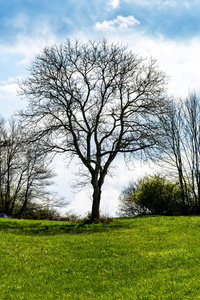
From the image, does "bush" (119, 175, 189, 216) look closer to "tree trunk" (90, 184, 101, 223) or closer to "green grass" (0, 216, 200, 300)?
"tree trunk" (90, 184, 101, 223)

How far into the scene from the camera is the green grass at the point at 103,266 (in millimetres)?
7633

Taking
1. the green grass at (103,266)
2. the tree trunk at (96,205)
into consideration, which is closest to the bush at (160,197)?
the tree trunk at (96,205)

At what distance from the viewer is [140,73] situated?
24141 mm

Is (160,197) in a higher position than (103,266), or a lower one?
higher

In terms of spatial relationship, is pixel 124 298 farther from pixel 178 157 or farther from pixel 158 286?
pixel 178 157

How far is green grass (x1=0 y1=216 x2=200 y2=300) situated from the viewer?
7.63 meters

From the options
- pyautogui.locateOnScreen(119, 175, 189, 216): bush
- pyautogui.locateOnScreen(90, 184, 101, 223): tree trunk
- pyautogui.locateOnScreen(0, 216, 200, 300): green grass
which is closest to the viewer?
pyautogui.locateOnScreen(0, 216, 200, 300): green grass

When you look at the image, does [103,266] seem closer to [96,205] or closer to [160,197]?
[96,205]

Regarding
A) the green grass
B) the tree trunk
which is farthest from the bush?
the green grass

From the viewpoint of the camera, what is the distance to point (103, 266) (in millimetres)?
10016

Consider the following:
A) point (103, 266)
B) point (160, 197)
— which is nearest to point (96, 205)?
point (160, 197)

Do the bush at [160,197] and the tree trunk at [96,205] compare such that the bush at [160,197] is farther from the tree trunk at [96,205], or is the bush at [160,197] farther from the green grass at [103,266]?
the green grass at [103,266]

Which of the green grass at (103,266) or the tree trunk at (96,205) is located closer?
the green grass at (103,266)

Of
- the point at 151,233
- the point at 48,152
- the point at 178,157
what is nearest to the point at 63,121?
the point at 48,152
